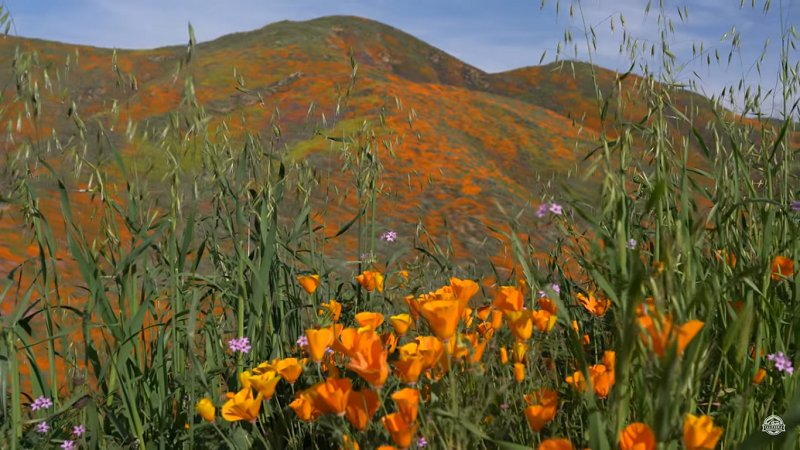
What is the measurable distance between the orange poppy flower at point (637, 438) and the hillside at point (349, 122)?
1317mm

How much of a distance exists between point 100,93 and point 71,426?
1733 cm

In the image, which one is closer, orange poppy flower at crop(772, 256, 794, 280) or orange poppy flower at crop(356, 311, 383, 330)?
orange poppy flower at crop(356, 311, 383, 330)

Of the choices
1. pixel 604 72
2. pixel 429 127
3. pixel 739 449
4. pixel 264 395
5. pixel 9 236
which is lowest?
pixel 9 236

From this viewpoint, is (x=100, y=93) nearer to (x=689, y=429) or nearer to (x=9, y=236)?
(x=9, y=236)

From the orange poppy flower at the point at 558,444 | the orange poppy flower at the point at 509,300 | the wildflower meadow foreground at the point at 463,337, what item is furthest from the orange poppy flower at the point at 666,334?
the orange poppy flower at the point at 509,300

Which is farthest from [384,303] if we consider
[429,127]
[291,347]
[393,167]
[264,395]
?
[429,127]

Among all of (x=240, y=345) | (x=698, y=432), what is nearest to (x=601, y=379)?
(x=698, y=432)

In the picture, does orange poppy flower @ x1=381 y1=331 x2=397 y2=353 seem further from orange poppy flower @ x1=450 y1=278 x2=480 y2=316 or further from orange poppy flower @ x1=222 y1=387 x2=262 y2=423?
orange poppy flower @ x1=222 y1=387 x2=262 y2=423

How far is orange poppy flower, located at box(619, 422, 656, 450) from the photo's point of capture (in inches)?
37.1

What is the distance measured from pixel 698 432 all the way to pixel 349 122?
400 inches

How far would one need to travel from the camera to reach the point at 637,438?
3.15 ft

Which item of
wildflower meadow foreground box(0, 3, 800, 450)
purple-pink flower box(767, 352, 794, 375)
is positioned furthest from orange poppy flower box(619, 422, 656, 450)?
purple-pink flower box(767, 352, 794, 375)

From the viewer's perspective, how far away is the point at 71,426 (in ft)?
7.01

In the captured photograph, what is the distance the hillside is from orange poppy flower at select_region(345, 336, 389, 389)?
3.59 feet
